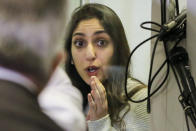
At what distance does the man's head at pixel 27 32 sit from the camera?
0.87ft

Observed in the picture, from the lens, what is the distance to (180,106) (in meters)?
0.48

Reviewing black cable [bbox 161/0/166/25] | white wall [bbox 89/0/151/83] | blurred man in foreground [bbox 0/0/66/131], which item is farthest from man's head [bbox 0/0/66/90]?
white wall [bbox 89/0/151/83]

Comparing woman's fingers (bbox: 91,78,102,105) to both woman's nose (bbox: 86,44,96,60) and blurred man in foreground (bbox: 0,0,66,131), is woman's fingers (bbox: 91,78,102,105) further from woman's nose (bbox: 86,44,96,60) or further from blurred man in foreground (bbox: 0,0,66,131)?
blurred man in foreground (bbox: 0,0,66,131)

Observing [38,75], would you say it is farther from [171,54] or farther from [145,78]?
[145,78]

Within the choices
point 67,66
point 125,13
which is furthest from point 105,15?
point 67,66

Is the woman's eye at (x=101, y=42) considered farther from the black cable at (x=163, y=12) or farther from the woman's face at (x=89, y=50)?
the black cable at (x=163, y=12)

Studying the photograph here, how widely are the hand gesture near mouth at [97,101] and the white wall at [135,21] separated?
0.35 feet

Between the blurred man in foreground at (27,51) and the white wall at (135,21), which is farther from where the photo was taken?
the white wall at (135,21)

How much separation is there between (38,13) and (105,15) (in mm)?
392

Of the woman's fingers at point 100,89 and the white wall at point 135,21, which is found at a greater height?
the white wall at point 135,21

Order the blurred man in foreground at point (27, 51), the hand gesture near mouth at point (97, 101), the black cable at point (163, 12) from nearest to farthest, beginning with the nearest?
the blurred man in foreground at point (27, 51)
the black cable at point (163, 12)
the hand gesture near mouth at point (97, 101)

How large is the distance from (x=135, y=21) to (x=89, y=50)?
15 cm

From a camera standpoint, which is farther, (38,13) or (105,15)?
(105,15)

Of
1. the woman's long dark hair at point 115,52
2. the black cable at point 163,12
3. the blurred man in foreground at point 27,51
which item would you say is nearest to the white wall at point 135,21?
the woman's long dark hair at point 115,52
